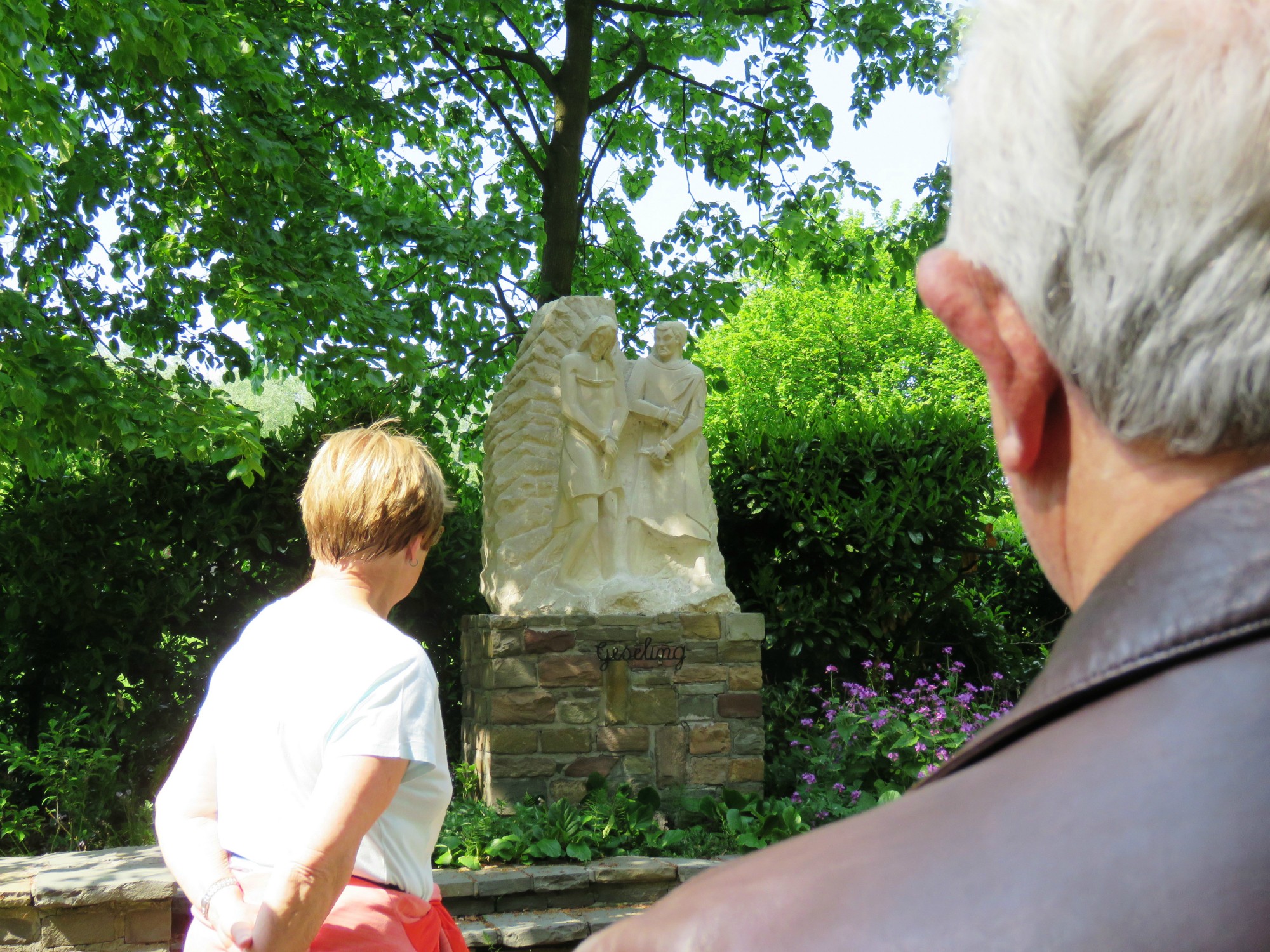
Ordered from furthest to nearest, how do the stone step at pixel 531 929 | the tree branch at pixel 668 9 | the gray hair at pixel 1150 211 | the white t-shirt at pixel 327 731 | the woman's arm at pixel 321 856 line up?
1. the tree branch at pixel 668 9
2. the stone step at pixel 531 929
3. the white t-shirt at pixel 327 731
4. the woman's arm at pixel 321 856
5. the gray hair at pixel 1150 211

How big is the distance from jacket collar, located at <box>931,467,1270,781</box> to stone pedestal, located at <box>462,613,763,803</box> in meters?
6.23

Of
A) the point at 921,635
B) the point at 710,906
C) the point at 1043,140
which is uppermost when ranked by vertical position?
the point at 1043,140

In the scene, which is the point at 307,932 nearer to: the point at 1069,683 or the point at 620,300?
the point at 1069,683

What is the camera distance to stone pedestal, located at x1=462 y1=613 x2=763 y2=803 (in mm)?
6551

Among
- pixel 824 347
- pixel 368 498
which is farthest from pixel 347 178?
pixel 824 347

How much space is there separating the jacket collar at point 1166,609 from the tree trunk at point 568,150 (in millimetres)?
9830

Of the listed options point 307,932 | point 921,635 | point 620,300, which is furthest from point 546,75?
point 307,932

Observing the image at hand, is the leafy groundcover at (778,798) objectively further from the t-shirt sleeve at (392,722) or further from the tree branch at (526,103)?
the tree branch at (526,103)

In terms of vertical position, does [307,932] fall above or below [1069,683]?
below

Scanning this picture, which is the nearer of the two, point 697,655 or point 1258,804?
point 1258,804

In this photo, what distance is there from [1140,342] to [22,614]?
7530mm

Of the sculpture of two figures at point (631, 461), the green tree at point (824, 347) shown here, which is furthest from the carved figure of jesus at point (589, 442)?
the green tree at point (824, 347)

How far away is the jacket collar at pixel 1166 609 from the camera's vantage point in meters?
0.42

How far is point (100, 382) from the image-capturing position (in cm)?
530
